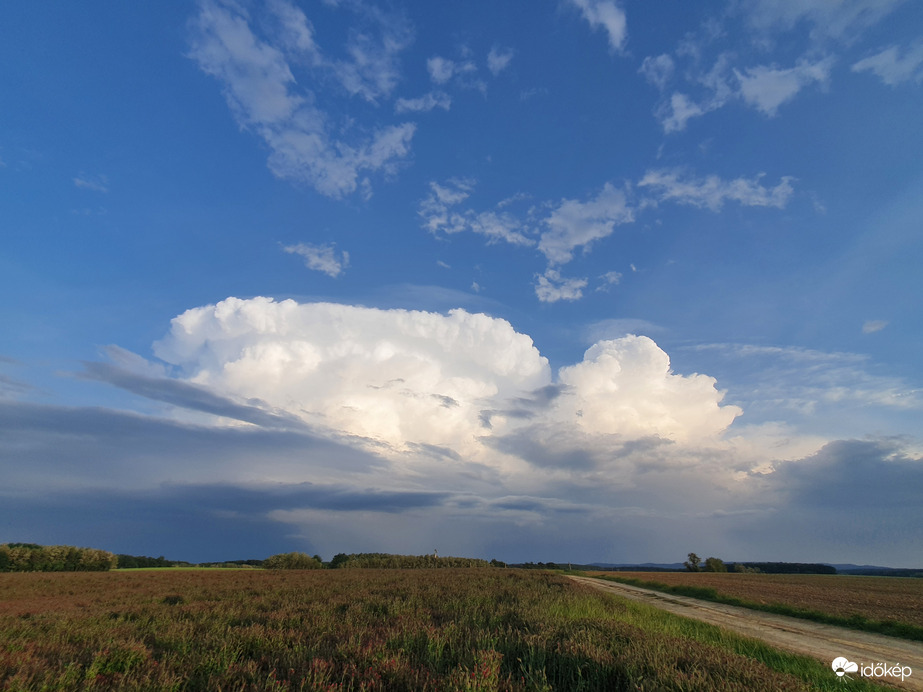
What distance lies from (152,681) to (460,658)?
3.81m

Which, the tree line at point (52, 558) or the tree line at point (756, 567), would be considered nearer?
the tree line at point (52, 558)

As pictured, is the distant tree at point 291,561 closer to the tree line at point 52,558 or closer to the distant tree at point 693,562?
the tree line at point 52,558

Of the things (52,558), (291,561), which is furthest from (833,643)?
(52,558)

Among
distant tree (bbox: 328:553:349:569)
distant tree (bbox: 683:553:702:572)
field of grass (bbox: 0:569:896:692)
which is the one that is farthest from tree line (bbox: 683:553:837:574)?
field of grass (bbox: 0:569:896:692)

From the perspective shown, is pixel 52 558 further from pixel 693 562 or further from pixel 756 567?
pixel 756 567

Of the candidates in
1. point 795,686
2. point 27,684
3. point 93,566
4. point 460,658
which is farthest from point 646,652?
point 93,566

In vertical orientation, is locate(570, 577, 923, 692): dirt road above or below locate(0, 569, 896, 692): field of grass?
below

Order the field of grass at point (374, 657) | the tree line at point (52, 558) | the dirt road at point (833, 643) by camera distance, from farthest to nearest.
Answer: the tree line at point (52, 558) → the dirt road at point (833, 643) → the field of grass at point (374, 657)

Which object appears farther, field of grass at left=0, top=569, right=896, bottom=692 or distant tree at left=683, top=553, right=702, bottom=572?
distant tree at left=683, top=553, right=702, bottom=572

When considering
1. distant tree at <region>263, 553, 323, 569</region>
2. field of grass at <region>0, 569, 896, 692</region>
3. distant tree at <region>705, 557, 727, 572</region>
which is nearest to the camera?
field of grass at <region>0, 569, 896, 692</region>

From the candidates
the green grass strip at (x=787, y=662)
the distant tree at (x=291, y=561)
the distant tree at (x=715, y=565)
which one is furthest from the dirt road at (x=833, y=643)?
the distant tree at (x=715, y=565)

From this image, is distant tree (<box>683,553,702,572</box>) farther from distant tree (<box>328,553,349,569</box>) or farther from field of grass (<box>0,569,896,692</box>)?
field of grass (<box>0,569,896,692</box>)

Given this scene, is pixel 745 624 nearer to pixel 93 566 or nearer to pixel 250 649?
pixel 250 649

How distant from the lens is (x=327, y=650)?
6.46 meters
